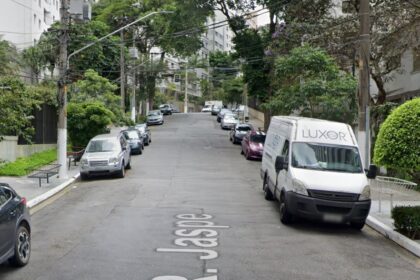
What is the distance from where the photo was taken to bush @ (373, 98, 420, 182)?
10.9 m

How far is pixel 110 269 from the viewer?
8547 millimetres

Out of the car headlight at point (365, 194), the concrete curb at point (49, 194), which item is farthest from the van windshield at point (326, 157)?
the concrete curb at point (49, 194)

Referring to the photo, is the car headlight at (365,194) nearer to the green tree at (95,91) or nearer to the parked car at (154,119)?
the green tree at (95,91)

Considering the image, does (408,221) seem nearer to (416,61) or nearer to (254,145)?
(416,61)

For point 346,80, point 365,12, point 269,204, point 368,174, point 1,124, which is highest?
point 365,12

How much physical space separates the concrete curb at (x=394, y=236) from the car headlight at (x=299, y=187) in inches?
78.5

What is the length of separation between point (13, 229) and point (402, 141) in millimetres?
7466

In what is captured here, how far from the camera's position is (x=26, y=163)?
973 inches

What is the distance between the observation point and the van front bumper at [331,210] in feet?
39.5

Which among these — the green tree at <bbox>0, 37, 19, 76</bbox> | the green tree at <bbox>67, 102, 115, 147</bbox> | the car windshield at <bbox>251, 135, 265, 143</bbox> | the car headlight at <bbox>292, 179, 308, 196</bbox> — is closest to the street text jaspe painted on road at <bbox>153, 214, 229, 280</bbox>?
the car headlight at <bbox>292, 179, 308, 196</bbox>

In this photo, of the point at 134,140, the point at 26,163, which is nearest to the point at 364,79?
the point at 26,163

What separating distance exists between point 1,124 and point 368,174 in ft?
29.4

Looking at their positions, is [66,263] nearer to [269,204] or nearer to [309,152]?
[309,152]

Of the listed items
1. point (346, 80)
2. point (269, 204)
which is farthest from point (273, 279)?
point (346, 80)
